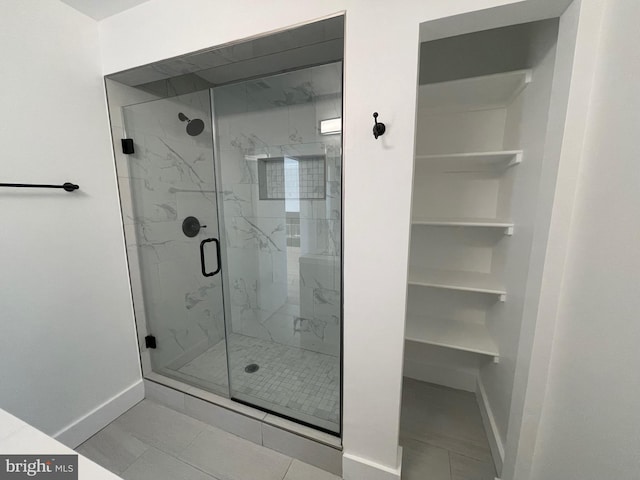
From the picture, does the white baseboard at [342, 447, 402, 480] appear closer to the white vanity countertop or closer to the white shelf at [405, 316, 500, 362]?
the white shelf at [405, 316, 500, 362]

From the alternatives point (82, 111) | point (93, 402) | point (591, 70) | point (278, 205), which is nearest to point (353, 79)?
point (591, 70)

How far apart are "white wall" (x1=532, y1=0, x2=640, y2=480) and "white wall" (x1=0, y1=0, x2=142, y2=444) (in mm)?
2283

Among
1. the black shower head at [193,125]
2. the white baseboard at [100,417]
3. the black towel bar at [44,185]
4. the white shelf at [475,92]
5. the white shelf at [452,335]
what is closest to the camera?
the black towel bar at [44,185]

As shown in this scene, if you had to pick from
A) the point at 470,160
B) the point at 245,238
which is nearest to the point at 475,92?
the point at 470,160

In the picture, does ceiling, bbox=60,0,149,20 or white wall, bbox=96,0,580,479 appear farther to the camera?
ceiling, bbox=60,0,149,20

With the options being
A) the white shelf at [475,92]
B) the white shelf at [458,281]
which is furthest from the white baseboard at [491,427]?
the white shelf at [475,92]

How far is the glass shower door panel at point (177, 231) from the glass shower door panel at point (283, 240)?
150 millimetres

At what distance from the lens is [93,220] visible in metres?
1.46

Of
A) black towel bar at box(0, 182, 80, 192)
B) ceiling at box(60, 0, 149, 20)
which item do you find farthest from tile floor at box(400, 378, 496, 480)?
ceiling at box(60, 0, 149, 20)

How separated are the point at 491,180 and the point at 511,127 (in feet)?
1.03

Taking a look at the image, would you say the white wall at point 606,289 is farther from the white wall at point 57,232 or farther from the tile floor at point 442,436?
the white wall at point 57,232

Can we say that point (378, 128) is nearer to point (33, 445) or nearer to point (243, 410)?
point (33, 445)

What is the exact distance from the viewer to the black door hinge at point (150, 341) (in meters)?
1.79

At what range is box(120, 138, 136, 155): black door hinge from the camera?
159cm
